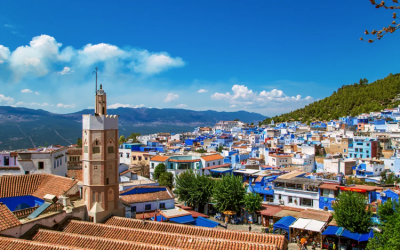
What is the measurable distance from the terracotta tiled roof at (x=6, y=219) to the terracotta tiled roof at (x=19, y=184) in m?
3.56

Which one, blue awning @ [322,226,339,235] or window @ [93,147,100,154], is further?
blue awning @ [322,226,339,235]

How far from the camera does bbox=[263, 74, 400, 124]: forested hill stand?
279ft

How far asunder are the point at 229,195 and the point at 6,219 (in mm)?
15936

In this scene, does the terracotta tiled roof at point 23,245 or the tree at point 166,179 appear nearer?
the terracotta tiled roof at point 23,245

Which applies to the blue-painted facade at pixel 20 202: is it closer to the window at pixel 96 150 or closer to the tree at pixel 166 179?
the window at pixel 96 150

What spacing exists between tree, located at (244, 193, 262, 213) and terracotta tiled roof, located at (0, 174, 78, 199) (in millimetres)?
12988

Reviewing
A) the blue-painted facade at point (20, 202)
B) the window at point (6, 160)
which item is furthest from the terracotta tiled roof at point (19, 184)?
the window at point (6, 160)

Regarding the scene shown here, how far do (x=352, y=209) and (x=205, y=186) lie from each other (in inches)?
456

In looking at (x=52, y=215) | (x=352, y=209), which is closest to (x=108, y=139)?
(x=52, y=215)

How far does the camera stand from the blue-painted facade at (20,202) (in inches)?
587

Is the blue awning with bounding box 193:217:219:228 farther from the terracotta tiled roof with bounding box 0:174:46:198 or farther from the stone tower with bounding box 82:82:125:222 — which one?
the terracotta tiled roof with bounding box 0:174:46:198

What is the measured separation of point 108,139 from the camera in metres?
15.2

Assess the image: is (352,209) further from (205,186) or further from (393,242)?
(205,186)

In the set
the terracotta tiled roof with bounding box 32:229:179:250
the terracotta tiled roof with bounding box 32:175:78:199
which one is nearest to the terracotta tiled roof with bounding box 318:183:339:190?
the terracotta tiled roof with bounding box 32:229:179:250
